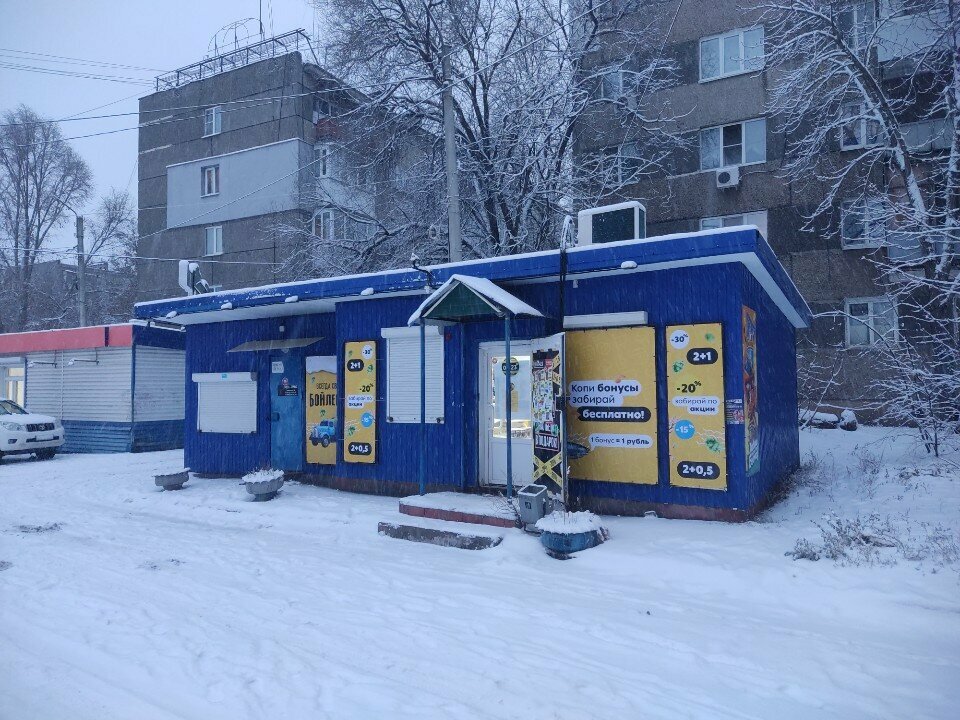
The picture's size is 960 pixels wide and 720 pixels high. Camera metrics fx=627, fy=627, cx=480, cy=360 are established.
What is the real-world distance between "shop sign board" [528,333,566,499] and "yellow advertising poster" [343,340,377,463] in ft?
11.1

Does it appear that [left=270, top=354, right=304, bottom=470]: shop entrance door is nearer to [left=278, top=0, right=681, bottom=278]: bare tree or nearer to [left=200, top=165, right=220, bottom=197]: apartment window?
[left=278, top=0, right=681, bottom=278]: bare tree

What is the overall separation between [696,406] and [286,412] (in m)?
7.94

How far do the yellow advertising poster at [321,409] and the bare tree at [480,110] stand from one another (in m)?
5.81

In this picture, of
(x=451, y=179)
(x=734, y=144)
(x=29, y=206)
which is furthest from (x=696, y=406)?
(x=29, y=206)

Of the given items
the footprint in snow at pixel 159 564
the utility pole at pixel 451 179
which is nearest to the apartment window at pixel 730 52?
the utility pole at pixel 451 179

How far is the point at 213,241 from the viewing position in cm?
2895

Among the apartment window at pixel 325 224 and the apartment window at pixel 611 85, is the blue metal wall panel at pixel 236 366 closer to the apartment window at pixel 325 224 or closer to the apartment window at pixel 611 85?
the apartment window at pixel 325 224

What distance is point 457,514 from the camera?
26.5 feet

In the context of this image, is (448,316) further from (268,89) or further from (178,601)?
(268,89)

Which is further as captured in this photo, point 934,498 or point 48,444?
point 48,444

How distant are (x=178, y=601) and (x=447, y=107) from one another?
42.6 ft

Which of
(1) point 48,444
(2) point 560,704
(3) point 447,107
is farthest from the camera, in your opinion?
(1) point 48,444

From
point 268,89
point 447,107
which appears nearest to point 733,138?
point 447,107

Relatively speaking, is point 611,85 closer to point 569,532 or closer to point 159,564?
point 569,532
